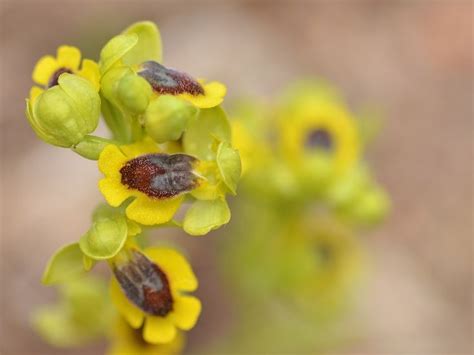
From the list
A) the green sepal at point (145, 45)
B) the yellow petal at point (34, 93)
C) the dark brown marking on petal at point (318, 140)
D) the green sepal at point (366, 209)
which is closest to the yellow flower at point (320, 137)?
the dark brown marking on petal at point (318, 140)

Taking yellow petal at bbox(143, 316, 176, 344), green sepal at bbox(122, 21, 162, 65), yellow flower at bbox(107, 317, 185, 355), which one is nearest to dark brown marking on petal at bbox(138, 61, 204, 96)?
green sepal at bbox(122, 21, 162, 65)

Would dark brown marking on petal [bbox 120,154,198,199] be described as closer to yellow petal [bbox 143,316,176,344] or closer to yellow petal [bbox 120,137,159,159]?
yellow petal [bbox 120,137,159,159]

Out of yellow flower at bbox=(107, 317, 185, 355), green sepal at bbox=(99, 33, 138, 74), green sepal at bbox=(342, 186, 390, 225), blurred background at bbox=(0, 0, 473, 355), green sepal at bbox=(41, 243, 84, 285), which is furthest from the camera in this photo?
blurred background at bbox=(0, 0, 473, 355)

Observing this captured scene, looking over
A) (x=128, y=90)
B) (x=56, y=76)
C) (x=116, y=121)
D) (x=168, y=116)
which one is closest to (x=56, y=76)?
(x=56, y=76)

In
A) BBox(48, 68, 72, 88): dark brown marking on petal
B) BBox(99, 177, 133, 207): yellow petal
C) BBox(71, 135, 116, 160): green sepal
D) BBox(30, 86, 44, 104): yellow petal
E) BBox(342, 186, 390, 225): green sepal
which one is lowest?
BBox(99, 177, 133, 207): yellow petal

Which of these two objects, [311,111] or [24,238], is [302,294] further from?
[24,238]

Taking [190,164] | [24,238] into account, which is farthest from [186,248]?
[190,164]
